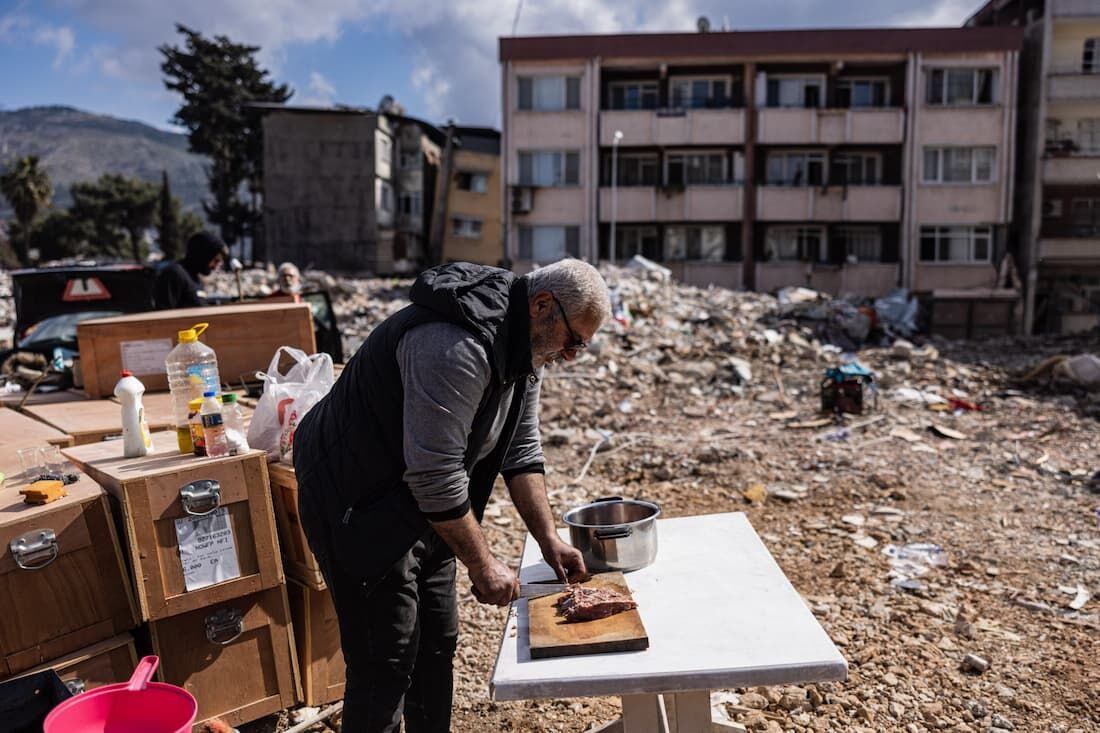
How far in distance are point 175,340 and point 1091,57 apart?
31895mm

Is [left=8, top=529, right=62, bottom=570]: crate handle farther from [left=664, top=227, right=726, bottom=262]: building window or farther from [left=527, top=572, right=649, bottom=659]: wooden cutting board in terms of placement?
[left=664, top=227, right=726, bottom=262]: building window

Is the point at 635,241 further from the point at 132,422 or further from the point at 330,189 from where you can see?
the point at 132,422

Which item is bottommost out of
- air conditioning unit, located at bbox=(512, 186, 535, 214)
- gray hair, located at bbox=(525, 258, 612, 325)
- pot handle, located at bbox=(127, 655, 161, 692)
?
pot handle, located at bbox=(127, 655, 161, 692)

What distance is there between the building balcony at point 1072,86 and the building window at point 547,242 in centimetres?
1621

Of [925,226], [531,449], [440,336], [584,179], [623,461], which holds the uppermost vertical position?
[584,179]

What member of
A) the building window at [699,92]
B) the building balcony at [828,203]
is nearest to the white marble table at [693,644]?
the building balcony at [828,203]

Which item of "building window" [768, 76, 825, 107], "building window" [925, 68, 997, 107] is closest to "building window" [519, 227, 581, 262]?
"building window" [768, 76, 825, 107]

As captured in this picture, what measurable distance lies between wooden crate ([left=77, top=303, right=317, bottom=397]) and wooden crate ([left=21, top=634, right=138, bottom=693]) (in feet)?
5.93

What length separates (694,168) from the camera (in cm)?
2712

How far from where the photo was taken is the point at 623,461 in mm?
8078

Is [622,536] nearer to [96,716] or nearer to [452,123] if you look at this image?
[96,716]

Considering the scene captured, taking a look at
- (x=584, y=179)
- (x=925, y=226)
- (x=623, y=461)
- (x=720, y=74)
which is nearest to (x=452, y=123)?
(x=584, y=179)

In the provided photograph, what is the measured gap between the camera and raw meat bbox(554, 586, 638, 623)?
2080 mm

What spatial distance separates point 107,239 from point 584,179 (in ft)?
107
